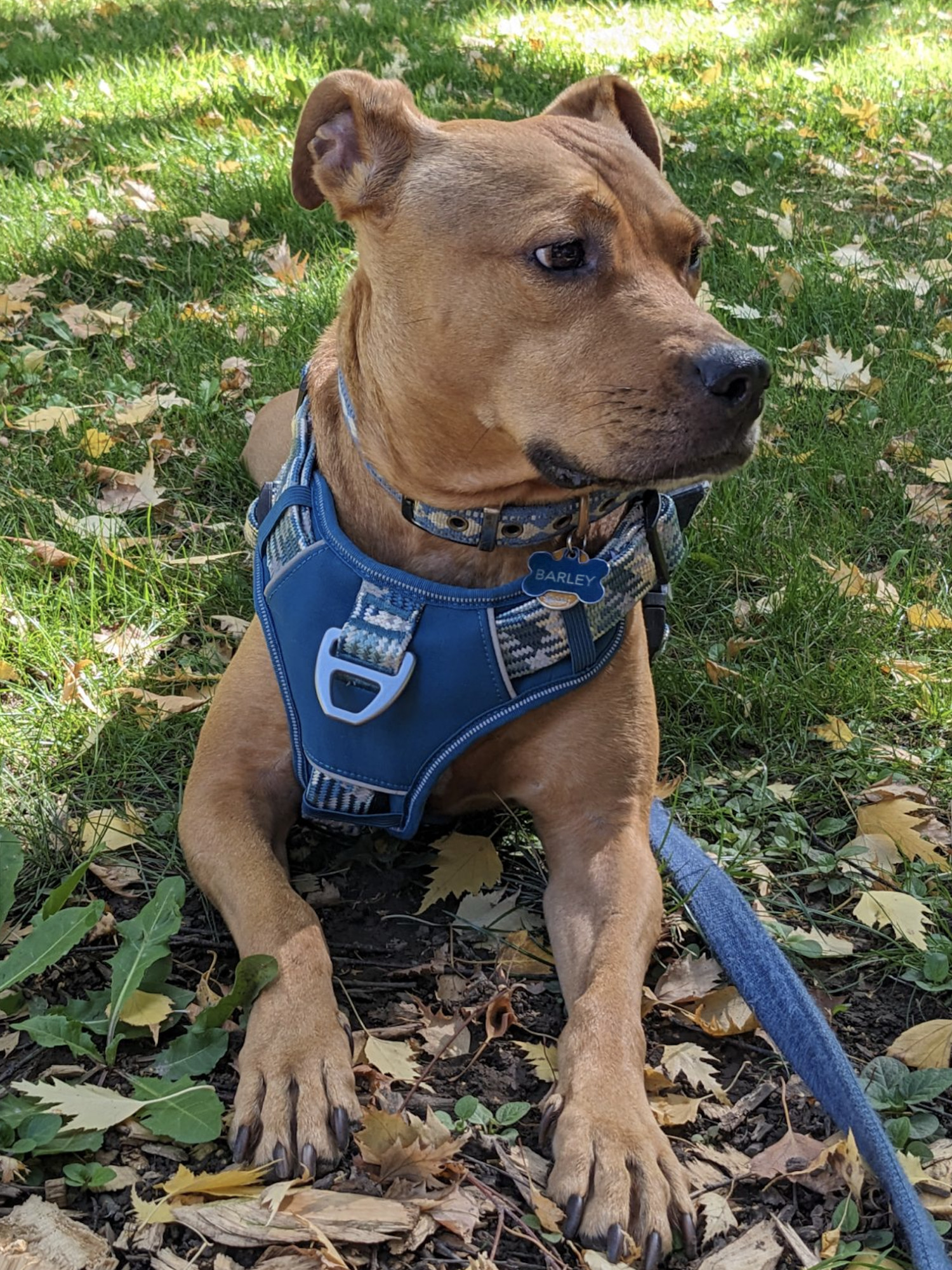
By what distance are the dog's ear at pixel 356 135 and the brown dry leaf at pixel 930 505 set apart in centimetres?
217

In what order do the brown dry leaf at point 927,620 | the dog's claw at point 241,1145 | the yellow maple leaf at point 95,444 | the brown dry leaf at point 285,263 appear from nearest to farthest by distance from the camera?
1. the dog's claw at point 241,1145
2. the brown dry leaf at point 927,620
3. the yellow maple leaf at point 95,444
4. the brown dry leaf at point 285,263

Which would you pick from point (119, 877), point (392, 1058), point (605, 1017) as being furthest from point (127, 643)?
point (605, 1017)

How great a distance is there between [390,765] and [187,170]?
186 inches

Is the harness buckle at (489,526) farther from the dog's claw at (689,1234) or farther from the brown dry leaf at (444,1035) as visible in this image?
the dog's claw at (689,1234)

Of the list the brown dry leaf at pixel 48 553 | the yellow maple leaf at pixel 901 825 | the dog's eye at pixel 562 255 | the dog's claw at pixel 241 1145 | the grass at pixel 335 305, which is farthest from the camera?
the brown dry leaf at pixel 48 553

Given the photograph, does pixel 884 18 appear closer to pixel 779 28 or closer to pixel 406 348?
pixel 779 28

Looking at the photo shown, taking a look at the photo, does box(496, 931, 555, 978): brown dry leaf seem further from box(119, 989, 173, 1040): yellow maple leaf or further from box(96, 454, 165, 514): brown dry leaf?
box(96, 454, 165, 514): brown dry leaf

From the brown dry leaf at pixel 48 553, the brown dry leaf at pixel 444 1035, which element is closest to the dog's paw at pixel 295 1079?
the brown dry leaf at pixel 444 1035

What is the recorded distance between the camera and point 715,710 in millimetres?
3148

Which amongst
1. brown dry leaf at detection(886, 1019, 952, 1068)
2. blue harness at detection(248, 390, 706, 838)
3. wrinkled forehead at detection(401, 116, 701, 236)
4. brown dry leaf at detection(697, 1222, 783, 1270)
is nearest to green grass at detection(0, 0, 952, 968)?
brown dry leaf at detection(886, 1019, 952, 1068)

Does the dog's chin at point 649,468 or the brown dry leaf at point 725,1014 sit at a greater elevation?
the dog's chin at point 649,468

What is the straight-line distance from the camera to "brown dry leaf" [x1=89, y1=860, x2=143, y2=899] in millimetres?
2621

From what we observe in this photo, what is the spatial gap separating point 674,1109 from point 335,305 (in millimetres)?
3761

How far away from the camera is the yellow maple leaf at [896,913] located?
2502 millimetres
